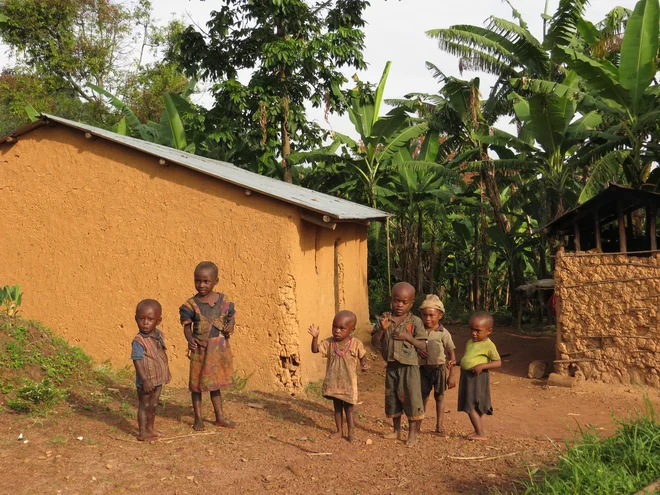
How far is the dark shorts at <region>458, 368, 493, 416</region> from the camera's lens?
5.62 m

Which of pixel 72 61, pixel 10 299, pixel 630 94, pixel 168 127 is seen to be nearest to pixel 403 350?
pixel 10 299

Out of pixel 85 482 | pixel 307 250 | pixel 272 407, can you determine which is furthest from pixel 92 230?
pixel 85 482

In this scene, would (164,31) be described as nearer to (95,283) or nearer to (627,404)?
(95,283)

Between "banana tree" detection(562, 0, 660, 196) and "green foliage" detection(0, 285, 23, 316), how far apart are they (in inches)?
303

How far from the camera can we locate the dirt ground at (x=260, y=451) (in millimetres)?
4539

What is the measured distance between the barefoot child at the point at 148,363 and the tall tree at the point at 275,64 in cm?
785

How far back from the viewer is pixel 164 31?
21.0 meters

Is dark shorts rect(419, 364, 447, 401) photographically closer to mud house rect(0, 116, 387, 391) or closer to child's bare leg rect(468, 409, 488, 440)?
child's bare leg rect(468, 409, 488, 440)

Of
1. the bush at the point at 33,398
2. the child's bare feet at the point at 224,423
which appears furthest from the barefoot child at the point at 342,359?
the bush at the point at 33,398

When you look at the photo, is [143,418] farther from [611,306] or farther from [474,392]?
[611,306]

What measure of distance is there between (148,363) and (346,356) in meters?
1.58

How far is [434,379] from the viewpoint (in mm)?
5898

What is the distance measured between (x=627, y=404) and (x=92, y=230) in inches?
256

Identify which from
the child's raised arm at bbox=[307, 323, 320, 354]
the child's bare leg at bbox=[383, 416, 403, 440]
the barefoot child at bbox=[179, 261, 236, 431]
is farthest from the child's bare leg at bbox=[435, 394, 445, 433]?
the barefoot child at bbox=[179, 261, 236, 431]
